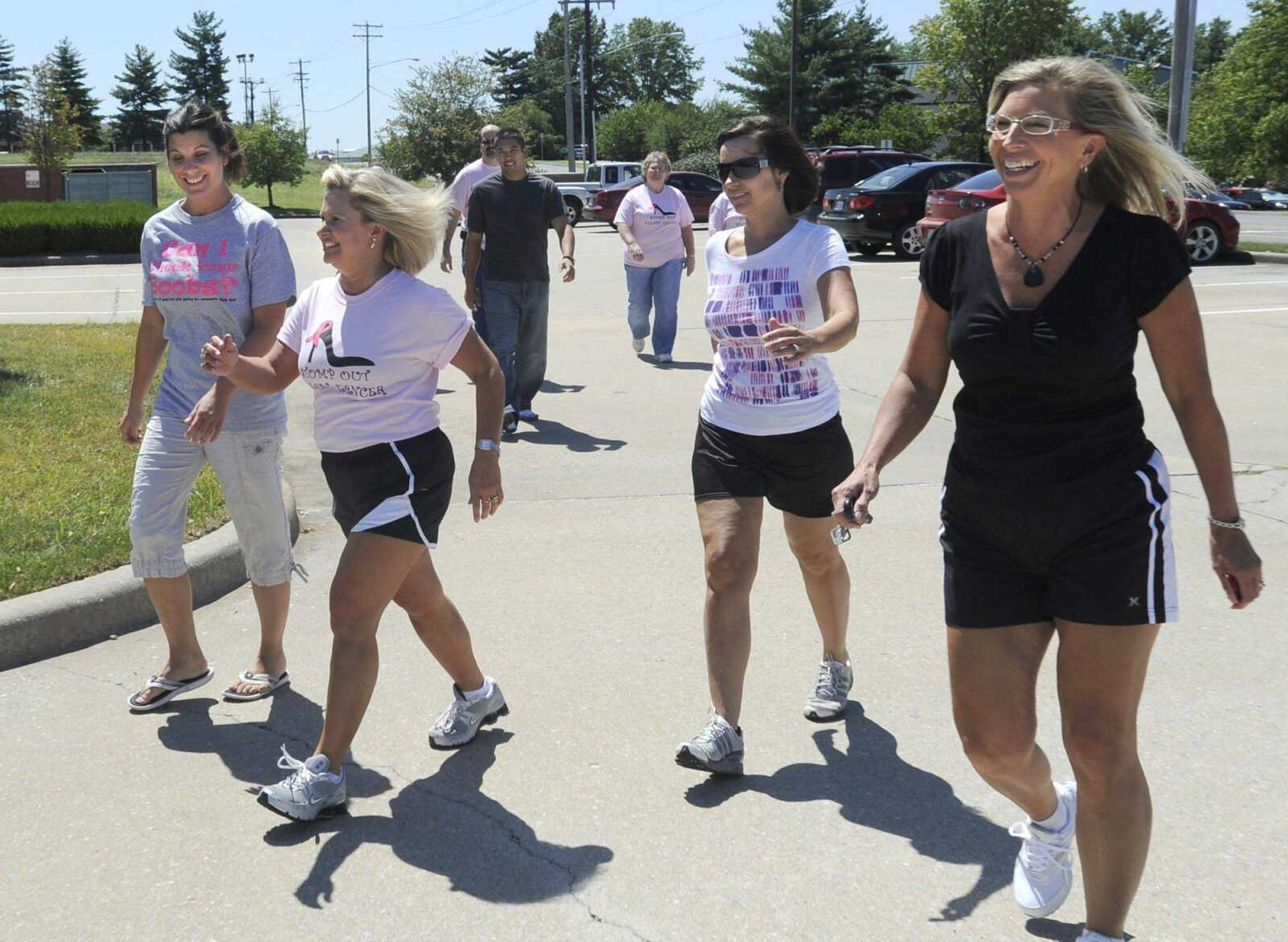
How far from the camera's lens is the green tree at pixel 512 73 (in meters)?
136

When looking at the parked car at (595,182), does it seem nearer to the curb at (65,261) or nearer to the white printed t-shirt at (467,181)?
the curb at (65,261)

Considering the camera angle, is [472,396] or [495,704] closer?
[495,704]

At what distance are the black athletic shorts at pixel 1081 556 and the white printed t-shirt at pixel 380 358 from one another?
1671mm

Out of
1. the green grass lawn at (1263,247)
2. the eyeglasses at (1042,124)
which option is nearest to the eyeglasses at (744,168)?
the eyeglasses at (1042,124)

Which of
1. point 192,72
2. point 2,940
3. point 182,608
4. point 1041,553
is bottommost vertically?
point 2,940

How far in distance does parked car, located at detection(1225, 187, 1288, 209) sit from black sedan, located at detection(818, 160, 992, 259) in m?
36.8

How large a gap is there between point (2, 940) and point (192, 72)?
428ft

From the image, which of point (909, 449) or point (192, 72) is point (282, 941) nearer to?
point (909, 449)

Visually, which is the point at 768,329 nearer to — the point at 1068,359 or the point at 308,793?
the point at 1068,359

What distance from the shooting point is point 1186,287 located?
285 cm

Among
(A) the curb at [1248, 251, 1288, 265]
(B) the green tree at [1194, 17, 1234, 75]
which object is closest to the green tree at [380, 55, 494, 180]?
(A) the curb at [1248, 251, 1288, 265]

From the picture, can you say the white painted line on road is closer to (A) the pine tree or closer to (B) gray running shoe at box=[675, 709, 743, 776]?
(B) gray running shoe at box=[675, 709, 743, 776]

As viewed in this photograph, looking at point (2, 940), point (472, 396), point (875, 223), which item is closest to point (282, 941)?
point (2, 940)

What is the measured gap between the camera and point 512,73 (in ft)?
449
